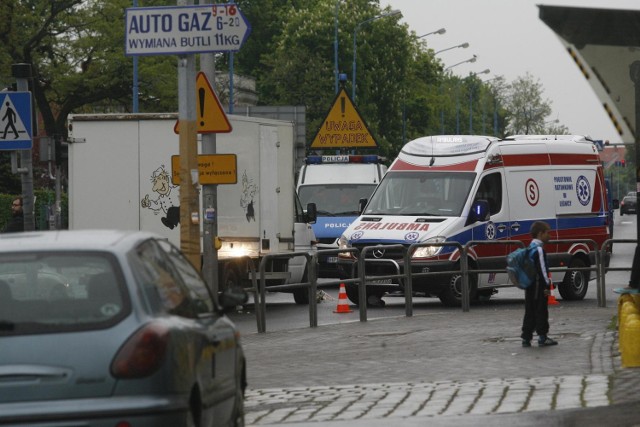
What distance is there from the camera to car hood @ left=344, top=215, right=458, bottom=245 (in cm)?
2305

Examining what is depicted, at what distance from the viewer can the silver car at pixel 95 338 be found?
6988mm

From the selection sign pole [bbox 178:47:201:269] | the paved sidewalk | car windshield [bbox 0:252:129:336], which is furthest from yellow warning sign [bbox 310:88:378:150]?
car windshield [bbox 0:252:129:336]

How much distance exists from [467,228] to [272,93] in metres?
68.3

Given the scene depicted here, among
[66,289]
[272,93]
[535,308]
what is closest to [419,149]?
[535,308]

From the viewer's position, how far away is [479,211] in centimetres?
2369

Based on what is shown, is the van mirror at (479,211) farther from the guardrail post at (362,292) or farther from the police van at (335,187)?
the police van at (335,187)

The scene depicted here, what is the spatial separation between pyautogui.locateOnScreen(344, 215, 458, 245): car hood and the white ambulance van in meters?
0.02

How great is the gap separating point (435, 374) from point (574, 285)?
37.8ft

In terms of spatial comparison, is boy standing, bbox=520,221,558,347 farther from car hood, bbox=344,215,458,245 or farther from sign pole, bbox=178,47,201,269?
car hood, bbox=344,215,458,245

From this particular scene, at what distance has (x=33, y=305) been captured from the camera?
730 centimetres

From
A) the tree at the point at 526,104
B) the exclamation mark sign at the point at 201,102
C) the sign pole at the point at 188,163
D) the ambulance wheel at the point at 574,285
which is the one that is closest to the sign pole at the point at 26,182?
the exclamation mark sign at the point at 201,102

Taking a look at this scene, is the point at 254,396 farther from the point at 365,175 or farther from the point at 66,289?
the point at 365,175

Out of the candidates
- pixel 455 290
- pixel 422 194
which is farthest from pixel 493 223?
pixel 455 290

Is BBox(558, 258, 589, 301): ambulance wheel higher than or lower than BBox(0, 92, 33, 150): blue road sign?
lower
